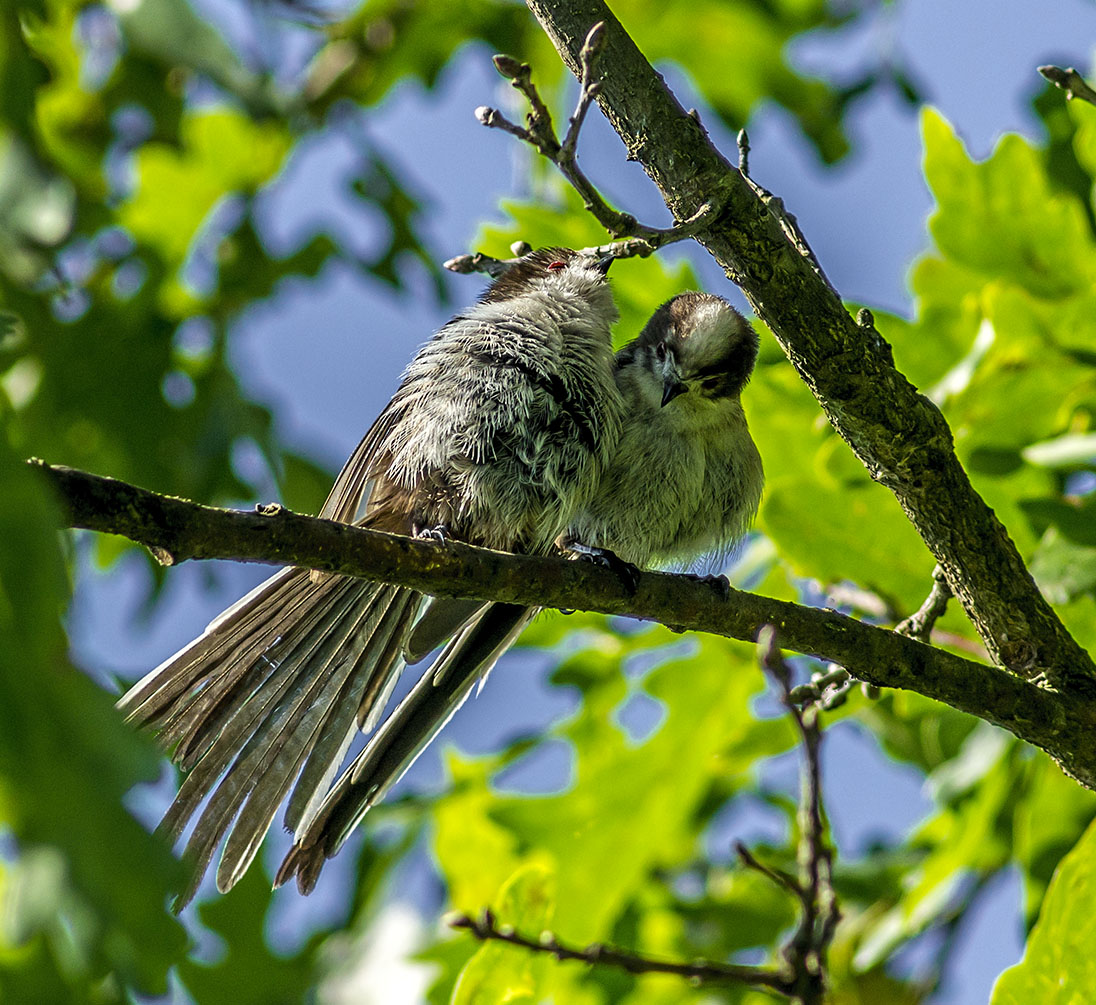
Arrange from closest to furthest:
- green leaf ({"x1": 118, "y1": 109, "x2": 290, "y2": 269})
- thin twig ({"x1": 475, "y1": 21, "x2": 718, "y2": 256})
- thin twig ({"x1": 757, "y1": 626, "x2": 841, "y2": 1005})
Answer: thin twig ({"x1": 757, "y1": 626, "x2": 841, "y2": 1005}), thin twig ({"x1": 475, "y1": 21, "x2": 718, "y2": 256}), green leaf ({"x1": 118, "y1": 109, "x2": 290, "y2": 269})

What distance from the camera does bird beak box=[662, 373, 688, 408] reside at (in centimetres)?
284

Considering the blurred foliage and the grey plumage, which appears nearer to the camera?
the blurred foliage

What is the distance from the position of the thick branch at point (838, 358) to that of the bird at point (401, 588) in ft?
1.08

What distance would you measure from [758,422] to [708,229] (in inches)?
44.7

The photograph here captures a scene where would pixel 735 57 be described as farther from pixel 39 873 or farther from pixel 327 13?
pixel 39 873

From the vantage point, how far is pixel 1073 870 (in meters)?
1.97

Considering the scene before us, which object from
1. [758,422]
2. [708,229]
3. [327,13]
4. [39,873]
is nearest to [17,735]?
[39,873]

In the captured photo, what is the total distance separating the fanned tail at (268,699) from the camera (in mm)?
2010

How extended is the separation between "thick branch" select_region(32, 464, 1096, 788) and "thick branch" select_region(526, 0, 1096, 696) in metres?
0.10

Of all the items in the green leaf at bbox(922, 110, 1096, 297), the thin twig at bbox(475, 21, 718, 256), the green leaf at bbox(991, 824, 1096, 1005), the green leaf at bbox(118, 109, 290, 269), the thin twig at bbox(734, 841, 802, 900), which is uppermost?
the green leaf at bbox(922, 110, 1096, 297)

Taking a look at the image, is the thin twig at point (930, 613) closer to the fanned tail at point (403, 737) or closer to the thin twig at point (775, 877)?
the thin twig at point (775, 877)

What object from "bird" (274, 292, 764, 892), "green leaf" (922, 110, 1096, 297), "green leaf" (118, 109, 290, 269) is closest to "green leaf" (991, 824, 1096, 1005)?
"bird" (274, 292, 764, 892)

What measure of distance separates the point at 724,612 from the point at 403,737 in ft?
2.40

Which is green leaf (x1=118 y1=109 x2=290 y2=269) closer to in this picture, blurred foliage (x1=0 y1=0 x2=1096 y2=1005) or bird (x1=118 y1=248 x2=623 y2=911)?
blurred foliage (x1=0 y1=0 x2=1096 y2=1005)
